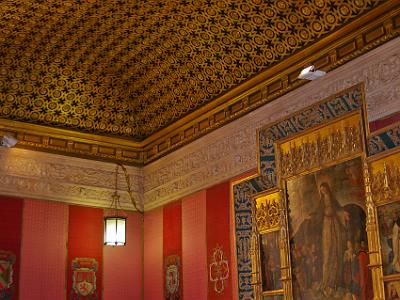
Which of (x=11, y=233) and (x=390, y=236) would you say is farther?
(x=11, y=233)

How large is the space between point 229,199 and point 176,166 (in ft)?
5.31

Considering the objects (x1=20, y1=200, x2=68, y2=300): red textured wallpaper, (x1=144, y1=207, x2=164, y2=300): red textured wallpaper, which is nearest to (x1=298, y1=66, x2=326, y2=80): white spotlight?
(x1=144, y1=207, x2=164, y2=300): red textured wallpaper

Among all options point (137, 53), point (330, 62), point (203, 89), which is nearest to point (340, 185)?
point (330, 62)

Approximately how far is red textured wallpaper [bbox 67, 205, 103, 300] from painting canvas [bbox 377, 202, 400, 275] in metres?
5.27

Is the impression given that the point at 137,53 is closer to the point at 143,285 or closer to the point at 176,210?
the point at 176,210

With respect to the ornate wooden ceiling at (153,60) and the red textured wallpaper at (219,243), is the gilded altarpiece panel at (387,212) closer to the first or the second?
the ornate wooden ceiling at (153,60)

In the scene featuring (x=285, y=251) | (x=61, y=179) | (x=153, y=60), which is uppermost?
(x=153, y=60)

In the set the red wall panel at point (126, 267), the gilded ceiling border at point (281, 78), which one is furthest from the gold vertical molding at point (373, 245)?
the red wall panel at point (126, 267)

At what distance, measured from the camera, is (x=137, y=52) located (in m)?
10.7

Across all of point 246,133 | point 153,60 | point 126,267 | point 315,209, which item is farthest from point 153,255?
point 315,209

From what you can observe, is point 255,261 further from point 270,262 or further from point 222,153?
point 222,153

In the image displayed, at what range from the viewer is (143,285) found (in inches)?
450

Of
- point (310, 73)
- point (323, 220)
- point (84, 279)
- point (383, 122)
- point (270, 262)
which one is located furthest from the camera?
point (84, 279)

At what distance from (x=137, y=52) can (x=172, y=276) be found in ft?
11.7
